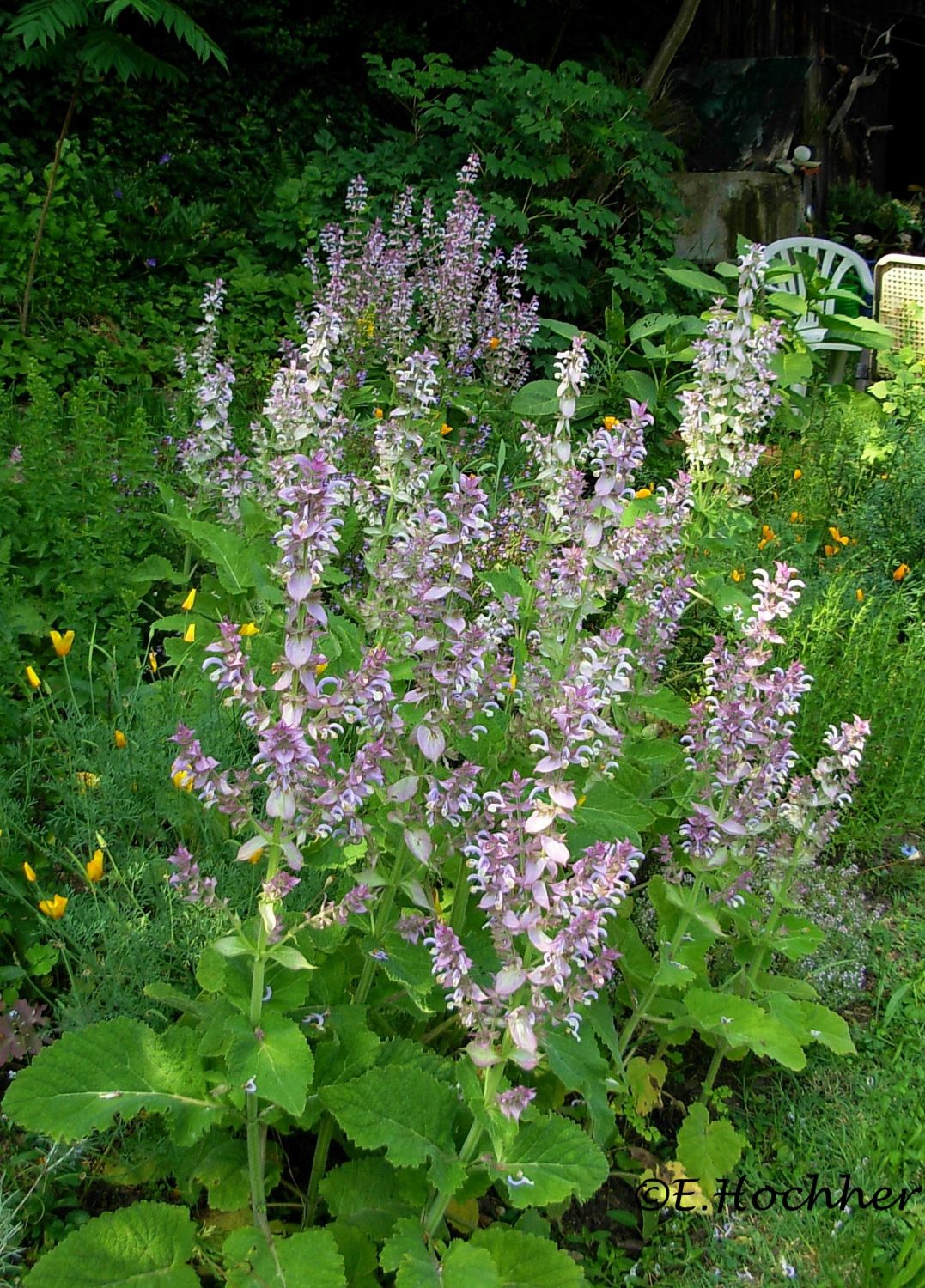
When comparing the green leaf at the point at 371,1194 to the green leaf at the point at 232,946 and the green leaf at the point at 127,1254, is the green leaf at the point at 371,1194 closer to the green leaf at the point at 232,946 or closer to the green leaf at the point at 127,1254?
the green leaf at the point at 127,1254

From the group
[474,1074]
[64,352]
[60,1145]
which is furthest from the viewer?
[64,352]

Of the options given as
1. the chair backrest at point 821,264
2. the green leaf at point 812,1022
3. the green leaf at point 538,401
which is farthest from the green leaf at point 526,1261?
the chair backrest at point 821,264

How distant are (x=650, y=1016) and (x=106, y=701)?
188 cm

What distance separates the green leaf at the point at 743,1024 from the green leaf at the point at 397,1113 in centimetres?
72

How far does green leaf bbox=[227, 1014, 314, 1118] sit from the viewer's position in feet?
5.58

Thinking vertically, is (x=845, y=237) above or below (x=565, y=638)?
above

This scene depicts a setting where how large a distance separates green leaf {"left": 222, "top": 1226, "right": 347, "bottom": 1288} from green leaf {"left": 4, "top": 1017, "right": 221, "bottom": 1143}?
0.65 ft

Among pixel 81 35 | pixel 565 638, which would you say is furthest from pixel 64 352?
pixel 565 638

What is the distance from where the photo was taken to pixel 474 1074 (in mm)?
1889

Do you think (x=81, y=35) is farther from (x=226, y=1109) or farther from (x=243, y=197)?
(x=226, y=1109)

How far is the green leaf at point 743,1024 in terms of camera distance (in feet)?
7.77

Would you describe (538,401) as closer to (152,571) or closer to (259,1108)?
(152,571)

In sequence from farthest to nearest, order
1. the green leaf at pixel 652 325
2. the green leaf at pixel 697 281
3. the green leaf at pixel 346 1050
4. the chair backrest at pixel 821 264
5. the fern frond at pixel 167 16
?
the chair backrest at pixel 821 264 → the green leaf at pixel 697 281 → the green leaf at pixel 652 325 → the fern frond at pixel 167 16 → the green leaf at pixel 346 1050

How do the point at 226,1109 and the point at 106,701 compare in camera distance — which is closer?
the point at 226,1109
